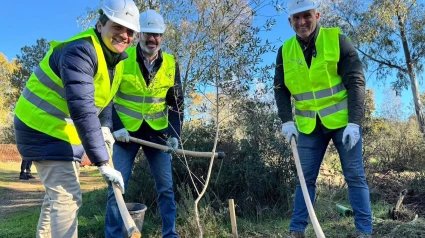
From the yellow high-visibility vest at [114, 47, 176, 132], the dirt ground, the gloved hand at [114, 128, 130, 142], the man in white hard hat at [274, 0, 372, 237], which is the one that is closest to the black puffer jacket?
the man in white hard hat at [274, 0, 372, 237]

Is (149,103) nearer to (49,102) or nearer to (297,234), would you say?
(49,102)

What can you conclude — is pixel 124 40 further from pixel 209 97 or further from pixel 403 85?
pixel 403 85

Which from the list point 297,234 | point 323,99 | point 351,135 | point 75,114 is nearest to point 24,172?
point 297,234

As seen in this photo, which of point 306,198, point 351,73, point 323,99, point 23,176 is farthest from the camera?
point 23,176

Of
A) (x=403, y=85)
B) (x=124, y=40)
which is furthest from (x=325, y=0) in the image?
(x=124, y=40)

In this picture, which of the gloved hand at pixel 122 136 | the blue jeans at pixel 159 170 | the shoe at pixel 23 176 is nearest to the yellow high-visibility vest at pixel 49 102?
the gloved hand at pixel 122 136

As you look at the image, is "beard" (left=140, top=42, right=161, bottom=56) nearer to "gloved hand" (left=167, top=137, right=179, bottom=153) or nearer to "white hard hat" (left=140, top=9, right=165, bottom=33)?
"white hard hat" (left=140, top=9, right=165, bottom=33)

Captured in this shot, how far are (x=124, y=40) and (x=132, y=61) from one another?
879mm

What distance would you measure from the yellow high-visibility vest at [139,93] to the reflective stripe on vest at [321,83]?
3.61 ft

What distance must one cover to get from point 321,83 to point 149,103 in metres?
1.53

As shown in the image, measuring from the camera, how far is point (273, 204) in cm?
513

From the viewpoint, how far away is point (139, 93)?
344cm

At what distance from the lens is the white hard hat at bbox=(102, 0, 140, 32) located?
95.2 inches

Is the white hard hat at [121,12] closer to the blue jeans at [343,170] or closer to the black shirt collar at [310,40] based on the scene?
the black shirt collar at [310,40]
